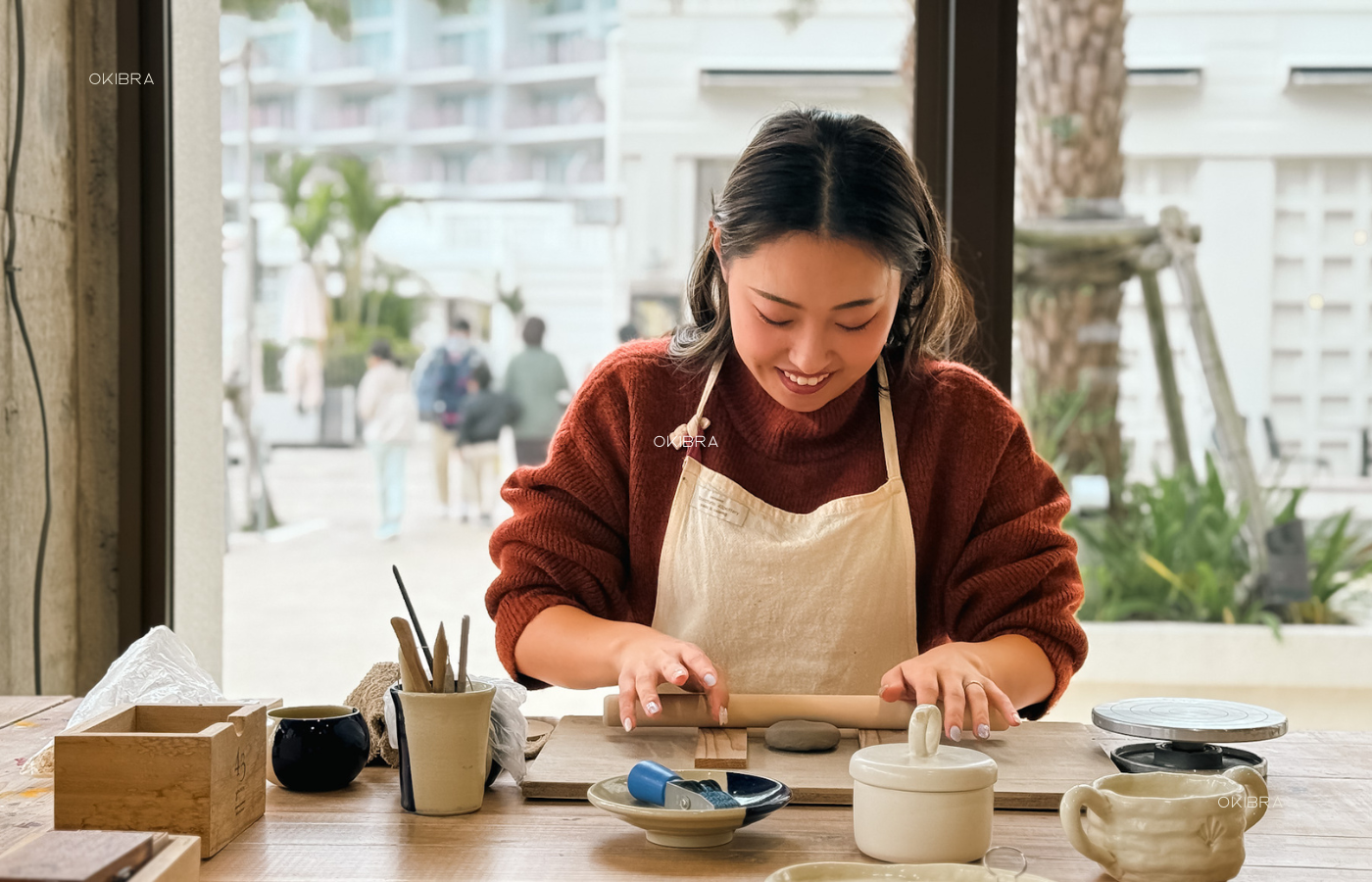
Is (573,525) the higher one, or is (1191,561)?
(573,525)

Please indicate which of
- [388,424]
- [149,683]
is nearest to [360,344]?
[388,424]

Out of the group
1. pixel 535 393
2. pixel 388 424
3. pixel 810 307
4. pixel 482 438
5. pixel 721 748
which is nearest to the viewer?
pixel 721 748

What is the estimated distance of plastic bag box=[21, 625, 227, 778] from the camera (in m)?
1.32

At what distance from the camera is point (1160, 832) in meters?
0.98

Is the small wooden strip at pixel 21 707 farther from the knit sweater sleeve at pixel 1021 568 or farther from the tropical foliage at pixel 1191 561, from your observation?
the tropical foliage at pixel 1191 561

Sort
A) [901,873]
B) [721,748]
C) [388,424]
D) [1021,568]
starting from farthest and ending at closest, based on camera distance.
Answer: [388,424] < [1021,568] < [721,748] < [901,873]

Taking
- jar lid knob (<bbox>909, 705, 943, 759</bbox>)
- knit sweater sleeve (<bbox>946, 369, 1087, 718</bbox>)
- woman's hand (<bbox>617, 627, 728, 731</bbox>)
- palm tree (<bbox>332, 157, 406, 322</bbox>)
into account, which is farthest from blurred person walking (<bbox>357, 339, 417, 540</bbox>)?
jar lid knob (<bbox>909, 705, 943, 759</bbox>)

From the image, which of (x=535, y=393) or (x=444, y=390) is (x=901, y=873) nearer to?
(x=535, y=393)

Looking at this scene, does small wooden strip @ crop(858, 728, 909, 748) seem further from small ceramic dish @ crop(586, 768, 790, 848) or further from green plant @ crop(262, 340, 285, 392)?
green plant @ crop(262, 340, 285, 392)

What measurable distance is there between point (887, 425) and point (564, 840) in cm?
86

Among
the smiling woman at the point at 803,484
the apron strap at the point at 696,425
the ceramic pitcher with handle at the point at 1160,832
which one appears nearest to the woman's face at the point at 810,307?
the smiling woman at the point at 803,484

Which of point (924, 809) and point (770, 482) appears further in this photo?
point (770, 482)

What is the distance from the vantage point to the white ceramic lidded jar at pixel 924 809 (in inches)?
40.6

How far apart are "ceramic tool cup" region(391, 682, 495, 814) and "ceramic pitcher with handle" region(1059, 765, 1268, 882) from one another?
55 cm
